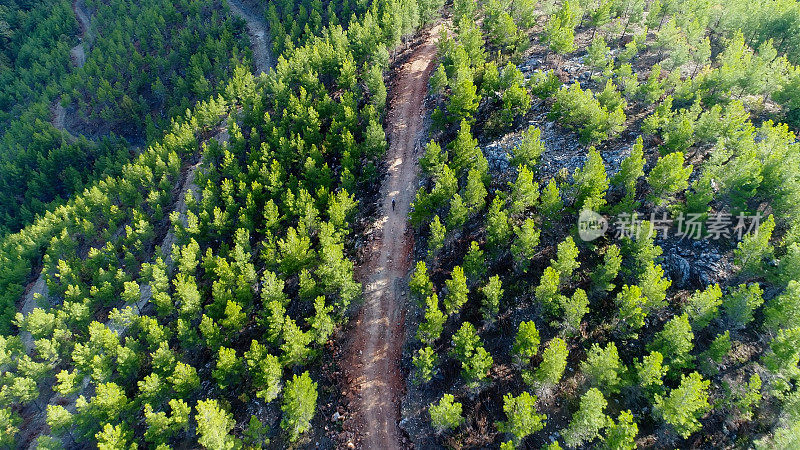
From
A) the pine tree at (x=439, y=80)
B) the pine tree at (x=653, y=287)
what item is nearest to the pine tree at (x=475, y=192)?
the pine tree at (x=653, y=287)

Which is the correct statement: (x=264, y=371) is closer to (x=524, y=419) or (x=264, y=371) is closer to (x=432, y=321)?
(x=432, y=321)

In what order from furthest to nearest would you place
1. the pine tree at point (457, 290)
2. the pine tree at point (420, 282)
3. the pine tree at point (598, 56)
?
the pine tree at point (598, 56) → the pine tree at point (420, 282) → the pine tree at point (457, 290)

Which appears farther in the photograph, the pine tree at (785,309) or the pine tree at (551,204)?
the pine tree at (551,204)

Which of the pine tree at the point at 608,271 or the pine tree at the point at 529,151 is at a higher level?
the pine tree at the point at 529,151

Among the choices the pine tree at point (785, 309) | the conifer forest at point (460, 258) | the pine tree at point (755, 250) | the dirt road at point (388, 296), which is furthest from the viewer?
the dirt road at point (388, 296)

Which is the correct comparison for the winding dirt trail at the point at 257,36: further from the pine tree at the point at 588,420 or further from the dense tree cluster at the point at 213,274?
the pine tree at the point at 588,420

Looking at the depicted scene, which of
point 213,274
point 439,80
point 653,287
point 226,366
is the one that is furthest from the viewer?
point 439,80

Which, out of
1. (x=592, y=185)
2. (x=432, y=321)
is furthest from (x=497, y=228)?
(x=432, y=321)
